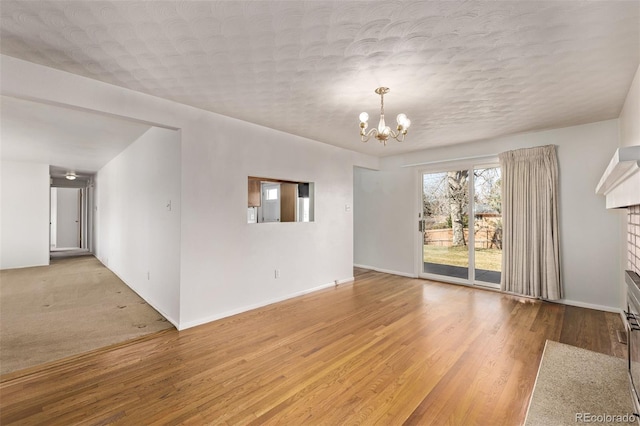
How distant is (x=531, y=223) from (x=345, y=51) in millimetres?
3946

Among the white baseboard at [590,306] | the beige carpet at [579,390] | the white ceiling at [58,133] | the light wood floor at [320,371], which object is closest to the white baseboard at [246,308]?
the light wood floor at [320,371]

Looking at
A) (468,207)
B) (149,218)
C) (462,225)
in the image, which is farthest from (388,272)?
(149,218)

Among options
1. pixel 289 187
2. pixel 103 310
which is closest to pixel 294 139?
pixel 289 187

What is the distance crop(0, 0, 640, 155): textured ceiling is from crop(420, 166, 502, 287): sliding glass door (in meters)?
1.81

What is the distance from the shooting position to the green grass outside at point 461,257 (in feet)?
16.1

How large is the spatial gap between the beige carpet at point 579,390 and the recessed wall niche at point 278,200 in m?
3.42

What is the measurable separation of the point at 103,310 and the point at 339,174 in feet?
13.7

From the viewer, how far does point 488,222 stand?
4941 millimetres

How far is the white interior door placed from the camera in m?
10.5

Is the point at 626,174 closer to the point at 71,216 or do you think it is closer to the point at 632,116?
the point at 632,116

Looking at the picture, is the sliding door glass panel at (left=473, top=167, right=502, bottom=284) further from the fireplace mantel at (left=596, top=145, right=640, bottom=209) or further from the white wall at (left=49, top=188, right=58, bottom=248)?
the white wall at (left=49, top=188, right=58, bottom=248)

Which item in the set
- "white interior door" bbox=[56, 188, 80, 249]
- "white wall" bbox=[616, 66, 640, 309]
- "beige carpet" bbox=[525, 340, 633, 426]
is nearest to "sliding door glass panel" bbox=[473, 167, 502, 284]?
"white wall" bbox=[616, 66, 640, 309]

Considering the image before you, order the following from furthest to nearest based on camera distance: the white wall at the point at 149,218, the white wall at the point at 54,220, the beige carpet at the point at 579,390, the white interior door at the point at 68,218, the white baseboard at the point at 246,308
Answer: the white interior door at the point at 68,218 < the white wall at the point at 54,220 < the white wall at the point at 149,218 < the white baseboard at the point at 246,308 < the beige carpet at the point at 579,390

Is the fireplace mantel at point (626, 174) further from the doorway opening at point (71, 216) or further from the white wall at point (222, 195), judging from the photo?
the doorway opening at point (71, 216)
